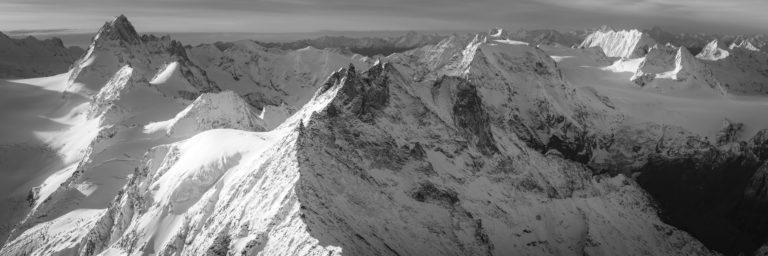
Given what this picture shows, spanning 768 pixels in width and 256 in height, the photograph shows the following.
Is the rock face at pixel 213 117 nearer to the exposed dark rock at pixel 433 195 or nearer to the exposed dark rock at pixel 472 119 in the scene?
the exposed dark rock at pixel 433 195

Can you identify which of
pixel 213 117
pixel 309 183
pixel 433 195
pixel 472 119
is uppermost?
pixel 309 183

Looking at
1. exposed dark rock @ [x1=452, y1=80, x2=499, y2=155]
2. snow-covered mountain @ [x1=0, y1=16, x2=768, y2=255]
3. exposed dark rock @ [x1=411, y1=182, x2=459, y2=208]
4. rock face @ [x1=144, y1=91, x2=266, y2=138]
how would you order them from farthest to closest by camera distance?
exposed dark rock @ [x1=452, y1=80, x2=499, y2=155], rock face @ [x1=144, y1=91, x2=266, y2=138], exposed dark rock @ [x1=411, y1=182, x2=459, y2=208], snow-covered mountain @ [x1=0, y1=16, x2=768, y2=255]

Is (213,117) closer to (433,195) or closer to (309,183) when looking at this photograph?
(433,195)

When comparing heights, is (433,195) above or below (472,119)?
below

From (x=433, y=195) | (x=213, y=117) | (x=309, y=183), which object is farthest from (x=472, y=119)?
(x=309, y=183)

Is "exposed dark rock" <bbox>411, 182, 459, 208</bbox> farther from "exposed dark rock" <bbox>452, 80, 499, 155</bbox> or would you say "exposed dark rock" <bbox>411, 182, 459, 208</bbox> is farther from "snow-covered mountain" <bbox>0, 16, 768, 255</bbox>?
"exposed dark rock" <bbox>452, 80, 499, 155</bbox>

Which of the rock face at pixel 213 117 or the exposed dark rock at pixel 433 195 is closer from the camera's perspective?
the exposed dark rock at pixel 433 195

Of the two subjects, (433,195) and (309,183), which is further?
→ (433,195)

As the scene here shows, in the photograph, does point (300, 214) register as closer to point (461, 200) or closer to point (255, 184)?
point (255, 184)

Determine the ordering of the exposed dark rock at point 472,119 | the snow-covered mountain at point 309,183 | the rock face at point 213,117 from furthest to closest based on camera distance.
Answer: the exposed dark rock at point 472,119
the rock face at point 213,117
the snow-covered mountain at point 309,183

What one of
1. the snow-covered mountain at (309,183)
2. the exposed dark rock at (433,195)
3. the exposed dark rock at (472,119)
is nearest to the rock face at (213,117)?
the snow-covered mountain at (309,183)

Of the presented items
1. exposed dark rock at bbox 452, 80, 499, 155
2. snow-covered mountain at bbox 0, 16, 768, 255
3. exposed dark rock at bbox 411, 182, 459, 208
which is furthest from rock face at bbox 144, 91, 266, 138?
exposed dark rock at bbox 452, 80, 499, 155
